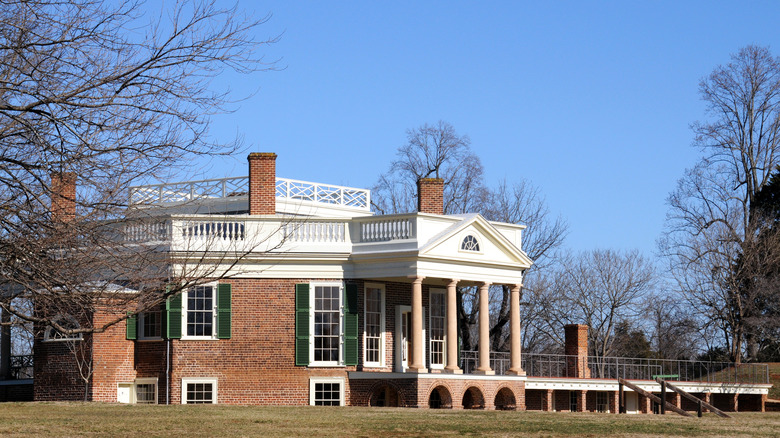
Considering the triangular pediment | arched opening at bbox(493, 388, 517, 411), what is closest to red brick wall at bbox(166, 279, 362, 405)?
the triangular pediment

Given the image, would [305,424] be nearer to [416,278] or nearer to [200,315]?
[416,278]

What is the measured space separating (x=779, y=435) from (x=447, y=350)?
1516 cm

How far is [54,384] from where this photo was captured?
98.8ft

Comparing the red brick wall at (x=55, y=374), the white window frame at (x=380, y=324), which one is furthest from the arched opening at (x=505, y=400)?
the red brick wall at (x=55, y=374)

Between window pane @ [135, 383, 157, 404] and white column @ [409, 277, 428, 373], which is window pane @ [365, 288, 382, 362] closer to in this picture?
white column @ [409, 277, 428, 373]

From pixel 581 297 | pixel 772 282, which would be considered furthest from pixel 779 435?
pixel 581 297

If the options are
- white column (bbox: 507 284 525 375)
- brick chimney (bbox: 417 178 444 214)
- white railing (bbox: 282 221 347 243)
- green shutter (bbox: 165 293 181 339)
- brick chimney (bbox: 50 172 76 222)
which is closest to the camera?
brick chimney (bbox: 50 172 76 222)

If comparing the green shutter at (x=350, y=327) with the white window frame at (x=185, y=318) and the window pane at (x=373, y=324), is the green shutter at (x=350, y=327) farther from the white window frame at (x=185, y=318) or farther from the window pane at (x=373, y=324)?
the white window frame at (x=185, y=318)

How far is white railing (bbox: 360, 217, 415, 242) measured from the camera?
31156 millimetres

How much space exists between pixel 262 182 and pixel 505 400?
32.6 feet

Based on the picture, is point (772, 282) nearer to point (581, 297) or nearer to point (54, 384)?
point (581, 297)

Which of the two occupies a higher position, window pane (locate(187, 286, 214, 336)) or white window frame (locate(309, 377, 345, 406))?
window pane (locate(187, 286, 214, 336))

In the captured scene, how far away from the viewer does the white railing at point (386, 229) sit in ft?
102

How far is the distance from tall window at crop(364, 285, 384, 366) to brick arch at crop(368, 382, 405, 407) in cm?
82
